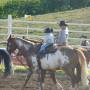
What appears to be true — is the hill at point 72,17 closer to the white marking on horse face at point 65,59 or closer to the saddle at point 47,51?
A: the saddle at point 47,51

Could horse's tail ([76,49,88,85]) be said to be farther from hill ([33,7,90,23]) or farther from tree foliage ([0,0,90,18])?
tree foliage ([0,0,90,18])

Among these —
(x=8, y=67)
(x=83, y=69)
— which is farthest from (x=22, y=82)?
(x=83, y=69)

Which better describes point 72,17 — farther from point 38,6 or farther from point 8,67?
point 8,67

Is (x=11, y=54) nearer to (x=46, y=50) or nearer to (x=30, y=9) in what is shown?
(x=46, y=50)

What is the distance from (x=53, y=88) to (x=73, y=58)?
1.32 meters

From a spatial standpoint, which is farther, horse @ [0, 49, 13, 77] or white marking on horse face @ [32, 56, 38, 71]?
horse @ [0, 49, 13, 77]

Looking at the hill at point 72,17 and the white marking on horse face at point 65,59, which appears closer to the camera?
the white marking on horse face at point 65,59

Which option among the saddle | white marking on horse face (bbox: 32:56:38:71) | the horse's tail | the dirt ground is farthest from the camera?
the dirt ground

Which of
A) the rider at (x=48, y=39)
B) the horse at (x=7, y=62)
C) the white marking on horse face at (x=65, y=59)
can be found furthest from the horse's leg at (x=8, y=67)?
the white marking on horse face at (x=65, y=59)

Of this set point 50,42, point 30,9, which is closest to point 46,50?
point 50,42

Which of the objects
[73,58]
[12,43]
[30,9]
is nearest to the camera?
[73,58]

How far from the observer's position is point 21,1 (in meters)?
45.3

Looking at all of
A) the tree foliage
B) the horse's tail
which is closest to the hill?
the tree foliage

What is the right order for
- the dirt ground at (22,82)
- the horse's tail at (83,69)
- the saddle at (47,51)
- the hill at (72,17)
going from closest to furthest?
the horse's tail at (83,69) → the saddle at (47,51) → the dirt ground at (22,82) → the hill at (72,17)
